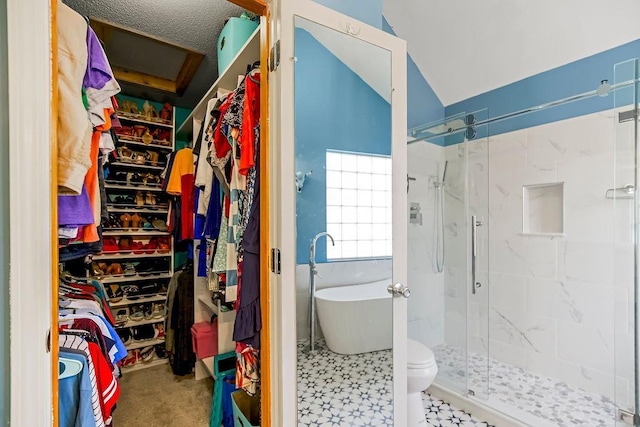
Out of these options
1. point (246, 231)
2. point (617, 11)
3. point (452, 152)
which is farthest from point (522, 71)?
point (246, 231)

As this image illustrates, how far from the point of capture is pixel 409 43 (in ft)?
8.80

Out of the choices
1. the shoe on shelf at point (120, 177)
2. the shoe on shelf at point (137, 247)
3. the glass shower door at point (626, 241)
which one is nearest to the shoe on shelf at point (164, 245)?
the shoe on shelf at point (137, 247)

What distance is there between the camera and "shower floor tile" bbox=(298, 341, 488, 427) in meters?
1.28

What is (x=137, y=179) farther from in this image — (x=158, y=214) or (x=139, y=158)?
(x=158, y=214)

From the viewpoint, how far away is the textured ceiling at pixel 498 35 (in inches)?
74.7

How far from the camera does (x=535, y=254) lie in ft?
7.71

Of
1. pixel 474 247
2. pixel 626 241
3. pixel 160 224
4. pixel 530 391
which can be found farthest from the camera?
pixel 160 224

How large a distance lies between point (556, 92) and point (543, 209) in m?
0.85

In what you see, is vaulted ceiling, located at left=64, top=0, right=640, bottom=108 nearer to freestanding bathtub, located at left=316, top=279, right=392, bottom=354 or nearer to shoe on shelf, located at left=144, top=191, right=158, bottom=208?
shoe on shelf, located at left=144, top=191, right=158, bottom=208

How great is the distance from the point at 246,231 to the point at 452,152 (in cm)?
198

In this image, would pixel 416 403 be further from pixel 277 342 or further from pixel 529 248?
pixel 529 248

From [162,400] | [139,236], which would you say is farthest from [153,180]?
[162,400]

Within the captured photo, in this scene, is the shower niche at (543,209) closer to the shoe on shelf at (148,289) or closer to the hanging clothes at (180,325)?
the hanging clothes at (180,325)

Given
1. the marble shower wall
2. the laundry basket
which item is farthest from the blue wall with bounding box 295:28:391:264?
the marble shower wall
